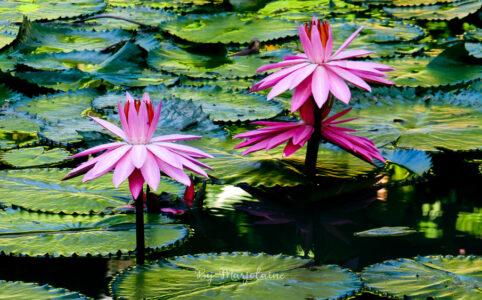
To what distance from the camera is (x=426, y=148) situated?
1768 mm

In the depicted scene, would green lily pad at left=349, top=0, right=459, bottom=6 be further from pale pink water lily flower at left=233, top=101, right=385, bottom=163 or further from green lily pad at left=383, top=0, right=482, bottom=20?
pale pink water lily flower at left=233, top=101, right=385, bottom=163

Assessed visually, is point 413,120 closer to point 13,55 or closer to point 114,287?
point 114,287

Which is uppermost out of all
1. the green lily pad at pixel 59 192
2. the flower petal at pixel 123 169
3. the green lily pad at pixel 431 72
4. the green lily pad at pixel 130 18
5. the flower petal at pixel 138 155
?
the green lily pad at pixel 130 18

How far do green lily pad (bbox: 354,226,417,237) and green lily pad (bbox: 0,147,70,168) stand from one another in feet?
2.99

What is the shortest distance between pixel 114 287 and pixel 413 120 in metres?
1.21

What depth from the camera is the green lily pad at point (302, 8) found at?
381 cm

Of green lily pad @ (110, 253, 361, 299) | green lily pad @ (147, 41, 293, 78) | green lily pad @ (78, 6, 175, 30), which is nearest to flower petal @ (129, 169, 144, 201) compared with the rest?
green lily pad @ (110, 253, 361, 299)

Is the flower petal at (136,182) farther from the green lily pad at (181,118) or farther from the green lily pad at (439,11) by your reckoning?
the green lily pad at (439,11)

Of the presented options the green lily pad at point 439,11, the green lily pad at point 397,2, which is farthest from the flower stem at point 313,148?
the green lily pad at point 397,2

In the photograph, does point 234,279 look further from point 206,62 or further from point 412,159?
point 206,62

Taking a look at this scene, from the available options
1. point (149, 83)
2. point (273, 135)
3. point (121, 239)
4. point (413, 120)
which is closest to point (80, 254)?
point (121, 239)

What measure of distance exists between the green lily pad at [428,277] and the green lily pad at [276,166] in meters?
0.43

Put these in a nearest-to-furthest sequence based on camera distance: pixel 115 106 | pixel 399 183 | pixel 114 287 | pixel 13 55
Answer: pixel 114 287 → pixel 399 183 → pixel 115 106 → pixel 13 55

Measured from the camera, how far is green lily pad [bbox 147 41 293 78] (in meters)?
2.63
